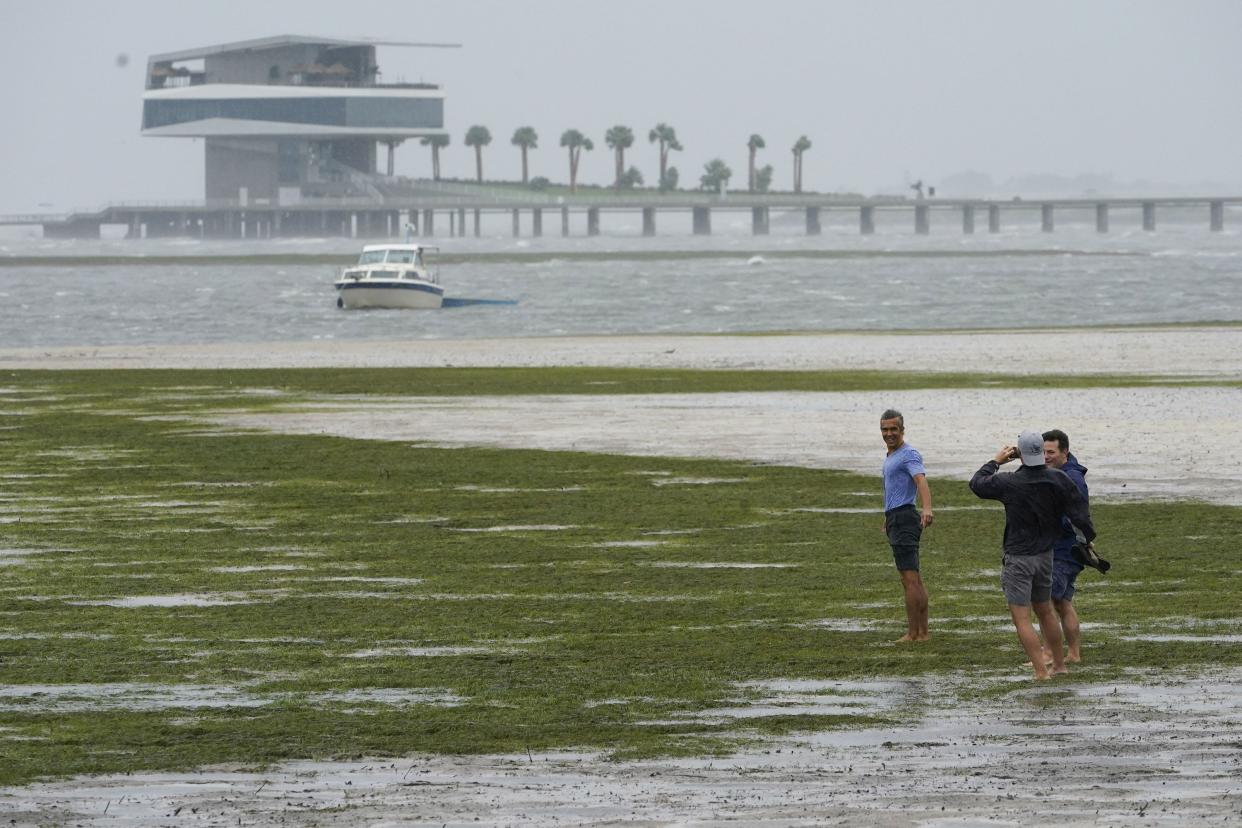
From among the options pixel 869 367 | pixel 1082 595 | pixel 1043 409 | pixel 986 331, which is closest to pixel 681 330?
pixel 986 331

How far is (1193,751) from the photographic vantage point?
11055 mm

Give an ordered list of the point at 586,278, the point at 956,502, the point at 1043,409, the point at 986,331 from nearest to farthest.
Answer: the point at 956,502, the point at 1043,409, the point at 986,331, the point at 586,278

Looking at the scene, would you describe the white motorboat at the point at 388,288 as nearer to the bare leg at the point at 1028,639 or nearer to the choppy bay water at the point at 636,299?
the choppy bay water at the point at 636,299

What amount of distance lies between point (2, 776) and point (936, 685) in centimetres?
528

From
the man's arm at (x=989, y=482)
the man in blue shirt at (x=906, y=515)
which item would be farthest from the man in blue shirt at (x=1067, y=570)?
the man in blue shirt at (x=906, y=515)

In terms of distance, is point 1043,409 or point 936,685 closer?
point 936,685

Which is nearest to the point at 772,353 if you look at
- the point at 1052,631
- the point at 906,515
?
the point at 906,515

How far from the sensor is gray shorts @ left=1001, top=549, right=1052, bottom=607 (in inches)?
510

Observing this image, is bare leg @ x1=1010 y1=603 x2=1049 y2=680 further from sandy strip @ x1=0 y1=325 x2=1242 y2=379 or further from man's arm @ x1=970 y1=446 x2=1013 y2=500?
sandy strip @ x1=0 y1=325 x2=1242 y2=379

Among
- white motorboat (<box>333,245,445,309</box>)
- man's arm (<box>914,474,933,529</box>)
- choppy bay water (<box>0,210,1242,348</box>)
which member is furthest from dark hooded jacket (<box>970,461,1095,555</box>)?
white motorboat (<box>333,245,445,309</box>)

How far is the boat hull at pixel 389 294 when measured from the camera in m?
87.2

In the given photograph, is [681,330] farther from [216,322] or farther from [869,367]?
[869,367]

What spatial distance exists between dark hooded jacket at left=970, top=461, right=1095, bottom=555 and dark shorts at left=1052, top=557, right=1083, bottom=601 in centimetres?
39

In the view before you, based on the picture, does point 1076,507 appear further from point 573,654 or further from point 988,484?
point 573,654
